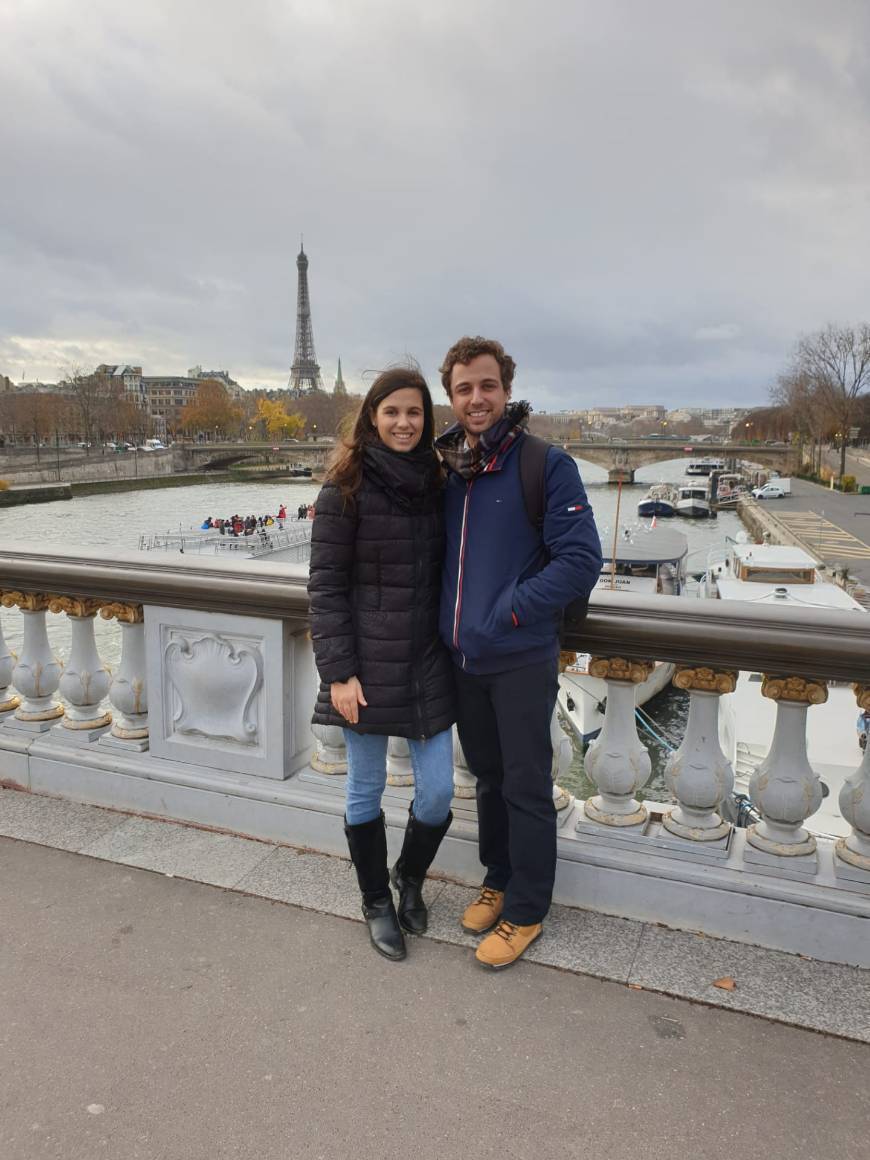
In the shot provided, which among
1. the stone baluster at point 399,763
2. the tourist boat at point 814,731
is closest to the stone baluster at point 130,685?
the stone baluster at point 399,763

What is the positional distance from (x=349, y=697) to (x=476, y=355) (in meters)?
0.98

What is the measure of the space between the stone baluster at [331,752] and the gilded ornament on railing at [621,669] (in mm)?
962

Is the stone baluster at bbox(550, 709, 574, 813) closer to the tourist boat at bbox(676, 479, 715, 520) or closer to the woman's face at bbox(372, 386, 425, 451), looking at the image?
the woman's face at bbox(372, 386, 425, 451)

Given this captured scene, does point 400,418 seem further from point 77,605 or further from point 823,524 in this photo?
point 823,524

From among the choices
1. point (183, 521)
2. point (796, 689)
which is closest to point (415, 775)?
point (796, 689)

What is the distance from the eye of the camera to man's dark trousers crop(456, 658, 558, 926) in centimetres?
231

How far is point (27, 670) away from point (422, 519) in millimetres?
1954

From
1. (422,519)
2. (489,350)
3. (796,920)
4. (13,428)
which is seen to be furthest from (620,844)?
(13,428)

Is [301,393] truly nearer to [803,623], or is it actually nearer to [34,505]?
[34,505]

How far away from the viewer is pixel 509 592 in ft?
7.12

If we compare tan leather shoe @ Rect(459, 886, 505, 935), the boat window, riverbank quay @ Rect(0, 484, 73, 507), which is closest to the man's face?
tan leather shoe @ Rect(459, 886, 505, 935)

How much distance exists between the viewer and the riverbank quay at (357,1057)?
5.78ft

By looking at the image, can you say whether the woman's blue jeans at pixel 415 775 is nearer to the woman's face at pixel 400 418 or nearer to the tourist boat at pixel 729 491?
the woman's face at pixel 400 418

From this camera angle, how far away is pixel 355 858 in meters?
2.50
